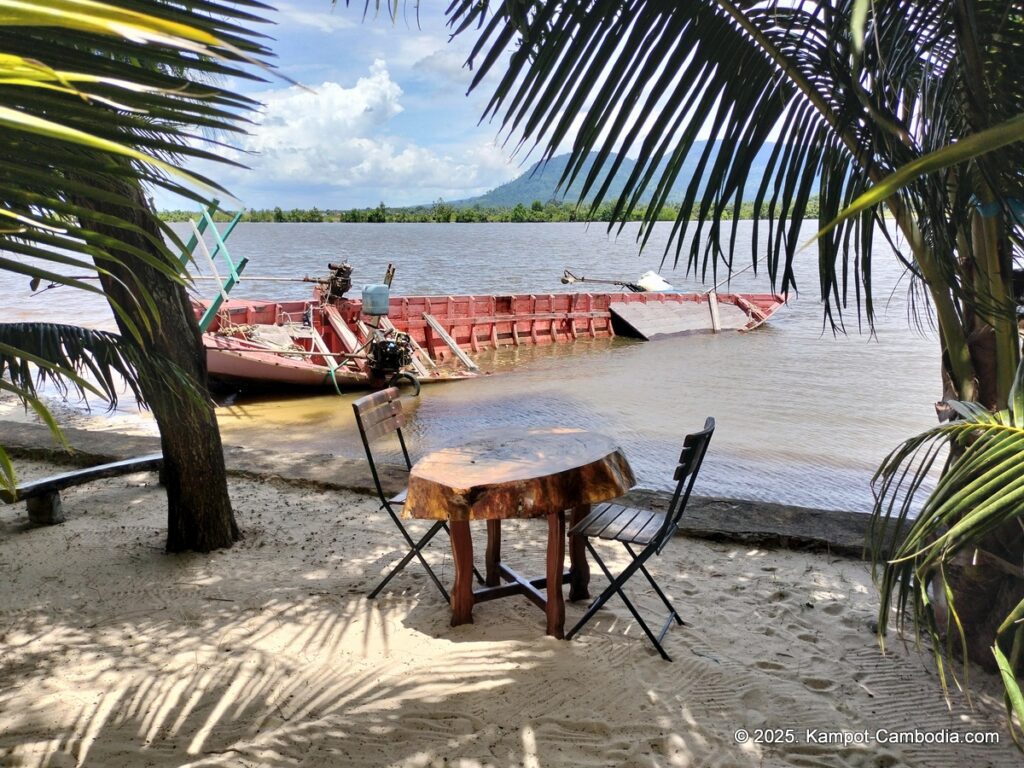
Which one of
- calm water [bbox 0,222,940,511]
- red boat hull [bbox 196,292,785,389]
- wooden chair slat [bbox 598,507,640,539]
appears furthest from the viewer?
red boat hull [bbox 196,292,785,389]

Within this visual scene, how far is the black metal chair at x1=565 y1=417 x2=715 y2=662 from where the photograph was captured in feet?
10.2

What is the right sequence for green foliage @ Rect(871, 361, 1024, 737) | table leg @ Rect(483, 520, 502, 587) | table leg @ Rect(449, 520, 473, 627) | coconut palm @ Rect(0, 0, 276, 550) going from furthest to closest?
table leg @ Rect(483, 520, 502, 587) < table leg @ Rect(449, 520, 473, 627) < green foliage @ Rect(871, 361, 1024, 737) < coconut palm @ Rect(0, 0, 276, 550)

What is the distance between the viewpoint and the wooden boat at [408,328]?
1286 centimetres

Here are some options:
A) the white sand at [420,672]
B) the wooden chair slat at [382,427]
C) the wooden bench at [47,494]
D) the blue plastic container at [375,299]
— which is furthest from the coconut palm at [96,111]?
the blue plastic container at [375,299]

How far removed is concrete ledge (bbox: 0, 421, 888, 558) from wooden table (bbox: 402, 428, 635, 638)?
3.85ft

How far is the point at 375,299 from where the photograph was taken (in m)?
13.0

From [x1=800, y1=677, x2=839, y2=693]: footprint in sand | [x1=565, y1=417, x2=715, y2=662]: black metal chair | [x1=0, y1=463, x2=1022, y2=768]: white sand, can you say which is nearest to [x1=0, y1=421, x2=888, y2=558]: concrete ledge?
[x1=0, y1=463, x2=1022, y2=768]: white sand

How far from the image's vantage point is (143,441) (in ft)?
21.5

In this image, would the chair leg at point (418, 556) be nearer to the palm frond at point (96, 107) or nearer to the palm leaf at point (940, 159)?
the palm frond at point (96, 107)

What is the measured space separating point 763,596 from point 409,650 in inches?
70.1

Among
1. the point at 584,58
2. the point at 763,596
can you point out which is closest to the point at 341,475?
the point at 763,596

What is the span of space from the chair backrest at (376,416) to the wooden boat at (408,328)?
5.20m

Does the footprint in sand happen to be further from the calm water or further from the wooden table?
the calm water

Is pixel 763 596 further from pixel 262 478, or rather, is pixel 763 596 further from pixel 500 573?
pixel 262 478
